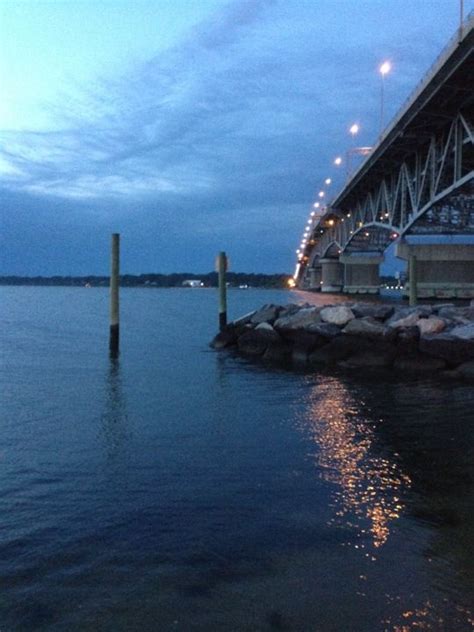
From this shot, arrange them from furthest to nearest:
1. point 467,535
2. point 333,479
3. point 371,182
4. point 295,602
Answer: point 371,182 → point 333,479 → point 467,535 → point 295,602

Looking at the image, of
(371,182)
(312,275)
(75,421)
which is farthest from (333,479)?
(312,275)

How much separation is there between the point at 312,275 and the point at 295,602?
134 meters

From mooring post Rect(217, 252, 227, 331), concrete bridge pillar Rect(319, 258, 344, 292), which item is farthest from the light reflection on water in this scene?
concrete bridge pillar Rect(319, 258, 344, 292)

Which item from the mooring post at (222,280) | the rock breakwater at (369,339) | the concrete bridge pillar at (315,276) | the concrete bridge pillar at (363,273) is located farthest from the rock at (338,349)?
the concrete bridge pillar at (315,276)

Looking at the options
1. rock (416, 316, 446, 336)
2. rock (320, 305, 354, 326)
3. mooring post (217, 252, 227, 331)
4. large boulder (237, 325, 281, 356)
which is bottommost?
large boulder (237, 325, 281, 356)

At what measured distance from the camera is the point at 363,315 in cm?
2108

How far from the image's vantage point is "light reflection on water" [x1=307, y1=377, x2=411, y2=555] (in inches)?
244

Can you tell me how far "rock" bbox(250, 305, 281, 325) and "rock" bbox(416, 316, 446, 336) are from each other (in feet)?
20.0

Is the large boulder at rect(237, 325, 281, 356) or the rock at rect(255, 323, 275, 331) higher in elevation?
the rock at rect(255, 323, 275, 331)

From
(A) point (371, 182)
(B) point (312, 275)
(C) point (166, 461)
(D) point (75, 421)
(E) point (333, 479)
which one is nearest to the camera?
(E) point (333, 479)

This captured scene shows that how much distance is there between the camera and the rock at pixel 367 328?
18.9 metres

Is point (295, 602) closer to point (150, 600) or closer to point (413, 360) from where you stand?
point (150, 600)

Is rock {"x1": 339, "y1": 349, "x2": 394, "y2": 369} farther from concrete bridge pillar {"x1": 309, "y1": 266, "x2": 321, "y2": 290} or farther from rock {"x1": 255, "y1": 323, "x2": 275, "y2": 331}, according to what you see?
concrete bridge pillar {"x1": 309, "y1": 266, "x2": 321, "y2": 290}

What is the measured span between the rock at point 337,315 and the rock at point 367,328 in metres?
0.43
